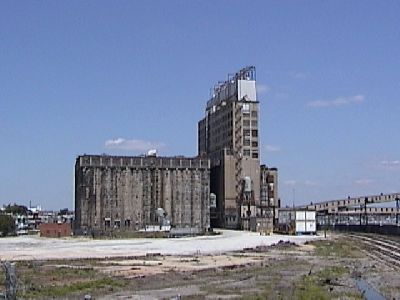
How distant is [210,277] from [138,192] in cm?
8599

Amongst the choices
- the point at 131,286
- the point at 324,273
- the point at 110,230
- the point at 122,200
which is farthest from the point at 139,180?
the point at 131,286

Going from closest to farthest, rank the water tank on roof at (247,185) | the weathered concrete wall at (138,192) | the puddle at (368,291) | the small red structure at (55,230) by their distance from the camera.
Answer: the puddle at (368,291)
the small red structure at (55,230)
the weathered concrete wall at (138,192)
the water tank on roof at (247,185)

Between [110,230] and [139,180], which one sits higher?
[139,180]

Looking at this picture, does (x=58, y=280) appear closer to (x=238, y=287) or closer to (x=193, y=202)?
(x=238, y=287)

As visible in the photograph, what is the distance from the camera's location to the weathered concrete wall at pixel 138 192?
4961 inches

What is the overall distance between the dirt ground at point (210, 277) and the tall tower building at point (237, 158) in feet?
213

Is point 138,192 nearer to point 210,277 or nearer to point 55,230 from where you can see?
point 55,230

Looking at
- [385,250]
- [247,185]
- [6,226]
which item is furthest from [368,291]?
[6,226]

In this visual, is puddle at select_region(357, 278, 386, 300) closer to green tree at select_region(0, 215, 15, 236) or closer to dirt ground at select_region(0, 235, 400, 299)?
dirt ground at select_region(0, 235, 400, 299)

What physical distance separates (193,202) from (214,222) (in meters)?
13.7

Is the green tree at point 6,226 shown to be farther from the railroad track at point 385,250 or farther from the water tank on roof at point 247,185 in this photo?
the railroad track at point 385,250

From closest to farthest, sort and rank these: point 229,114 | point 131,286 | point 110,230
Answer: point 131,286 → point 110,230 → point 229,114

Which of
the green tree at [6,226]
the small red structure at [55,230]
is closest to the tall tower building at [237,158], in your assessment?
the small red structure at [55,230]

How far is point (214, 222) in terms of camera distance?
145 metres
